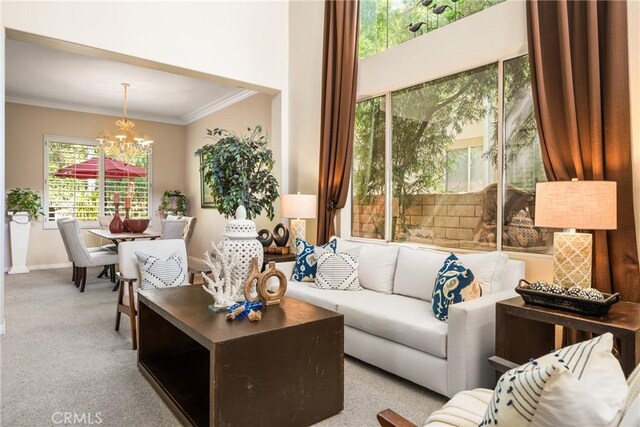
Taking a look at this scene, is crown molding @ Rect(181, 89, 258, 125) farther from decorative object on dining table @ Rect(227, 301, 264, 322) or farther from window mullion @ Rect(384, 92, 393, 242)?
decorative object on dining table @ Rect(227, 301, 264, 322)

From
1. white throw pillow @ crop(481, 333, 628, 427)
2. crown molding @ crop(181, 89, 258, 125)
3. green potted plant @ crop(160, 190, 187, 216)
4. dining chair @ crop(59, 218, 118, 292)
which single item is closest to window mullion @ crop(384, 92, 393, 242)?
crown molding @ crop(181, 89, 258, 125)

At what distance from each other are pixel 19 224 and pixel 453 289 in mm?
6953

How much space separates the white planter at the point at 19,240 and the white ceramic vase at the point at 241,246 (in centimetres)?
575

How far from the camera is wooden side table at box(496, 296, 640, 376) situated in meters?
1.78

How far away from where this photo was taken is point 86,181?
741 centimetres

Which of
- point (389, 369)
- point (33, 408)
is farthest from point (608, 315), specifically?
point (33, 408)

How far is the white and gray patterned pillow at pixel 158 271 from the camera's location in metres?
3.35

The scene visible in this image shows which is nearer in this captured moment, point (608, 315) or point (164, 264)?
point (608, 315)

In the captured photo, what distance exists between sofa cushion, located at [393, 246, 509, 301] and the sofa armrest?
36 centimetres

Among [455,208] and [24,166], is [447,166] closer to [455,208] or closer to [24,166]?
[455,208]

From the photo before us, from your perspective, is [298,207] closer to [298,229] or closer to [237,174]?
[298,229]

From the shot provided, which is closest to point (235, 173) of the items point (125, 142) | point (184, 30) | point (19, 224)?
point (184, 30)

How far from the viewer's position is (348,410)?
7.23 ft

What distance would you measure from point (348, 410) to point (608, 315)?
4.65 feet
